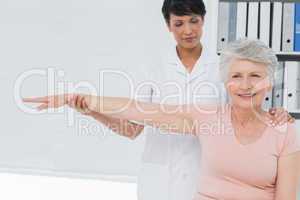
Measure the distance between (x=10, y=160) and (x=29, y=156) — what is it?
9 cm

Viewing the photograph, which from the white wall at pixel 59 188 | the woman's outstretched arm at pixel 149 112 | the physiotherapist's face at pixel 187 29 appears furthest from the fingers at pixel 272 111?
the white wall at pixel 59 188

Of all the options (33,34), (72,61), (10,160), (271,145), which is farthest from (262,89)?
(10,160)

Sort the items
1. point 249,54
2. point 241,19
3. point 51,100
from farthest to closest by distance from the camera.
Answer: point 51,100
point 241,19
point 249,54

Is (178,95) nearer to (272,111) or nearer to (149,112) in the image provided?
(149,112)

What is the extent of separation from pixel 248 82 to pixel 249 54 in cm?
9

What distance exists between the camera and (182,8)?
171cm

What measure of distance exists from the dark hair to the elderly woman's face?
30cm

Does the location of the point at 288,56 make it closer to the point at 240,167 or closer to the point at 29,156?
the point at 240,167

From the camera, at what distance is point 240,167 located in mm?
1590

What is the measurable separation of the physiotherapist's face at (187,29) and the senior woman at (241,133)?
20cm

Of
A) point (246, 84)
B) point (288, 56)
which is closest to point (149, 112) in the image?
point (246, 84)

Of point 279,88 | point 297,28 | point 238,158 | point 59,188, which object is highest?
point 297,28

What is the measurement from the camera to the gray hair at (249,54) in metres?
1.53

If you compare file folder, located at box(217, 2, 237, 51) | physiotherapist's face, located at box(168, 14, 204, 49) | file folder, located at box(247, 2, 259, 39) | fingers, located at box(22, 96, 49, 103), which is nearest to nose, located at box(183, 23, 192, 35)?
physiotherapist's face, located at box(168, 14, 204, 49)
